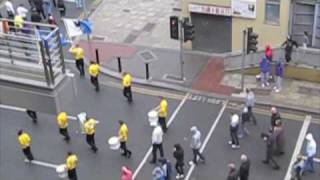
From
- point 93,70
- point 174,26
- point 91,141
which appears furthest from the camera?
point 93,70

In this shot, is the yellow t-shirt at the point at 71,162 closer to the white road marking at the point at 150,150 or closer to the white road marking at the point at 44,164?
Answer: the white road marking at the point at 44,164

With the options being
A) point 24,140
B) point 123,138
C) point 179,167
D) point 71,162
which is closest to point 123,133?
point 123,138

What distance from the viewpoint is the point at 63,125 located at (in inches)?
899

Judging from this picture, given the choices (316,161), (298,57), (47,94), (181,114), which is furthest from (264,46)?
(47,94)

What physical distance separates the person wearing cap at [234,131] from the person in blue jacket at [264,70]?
4.10 meters

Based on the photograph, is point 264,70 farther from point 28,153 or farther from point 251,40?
point 28,153

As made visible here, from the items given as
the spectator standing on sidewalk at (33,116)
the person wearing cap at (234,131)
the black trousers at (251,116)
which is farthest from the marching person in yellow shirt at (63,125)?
the black trousers at (251,116)

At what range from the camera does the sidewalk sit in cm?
2567

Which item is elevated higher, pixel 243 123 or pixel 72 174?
pixel 243 123

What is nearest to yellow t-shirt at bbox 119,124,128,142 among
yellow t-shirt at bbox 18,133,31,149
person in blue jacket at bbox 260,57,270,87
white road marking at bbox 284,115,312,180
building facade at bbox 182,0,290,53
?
yellow t-shirt at bbox 18,133,31,149

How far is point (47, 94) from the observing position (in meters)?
15.6

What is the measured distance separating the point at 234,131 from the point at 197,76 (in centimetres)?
586

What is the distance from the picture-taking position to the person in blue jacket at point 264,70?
25734 mm

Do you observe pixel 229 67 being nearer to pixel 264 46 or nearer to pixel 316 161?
pixel 264 46
